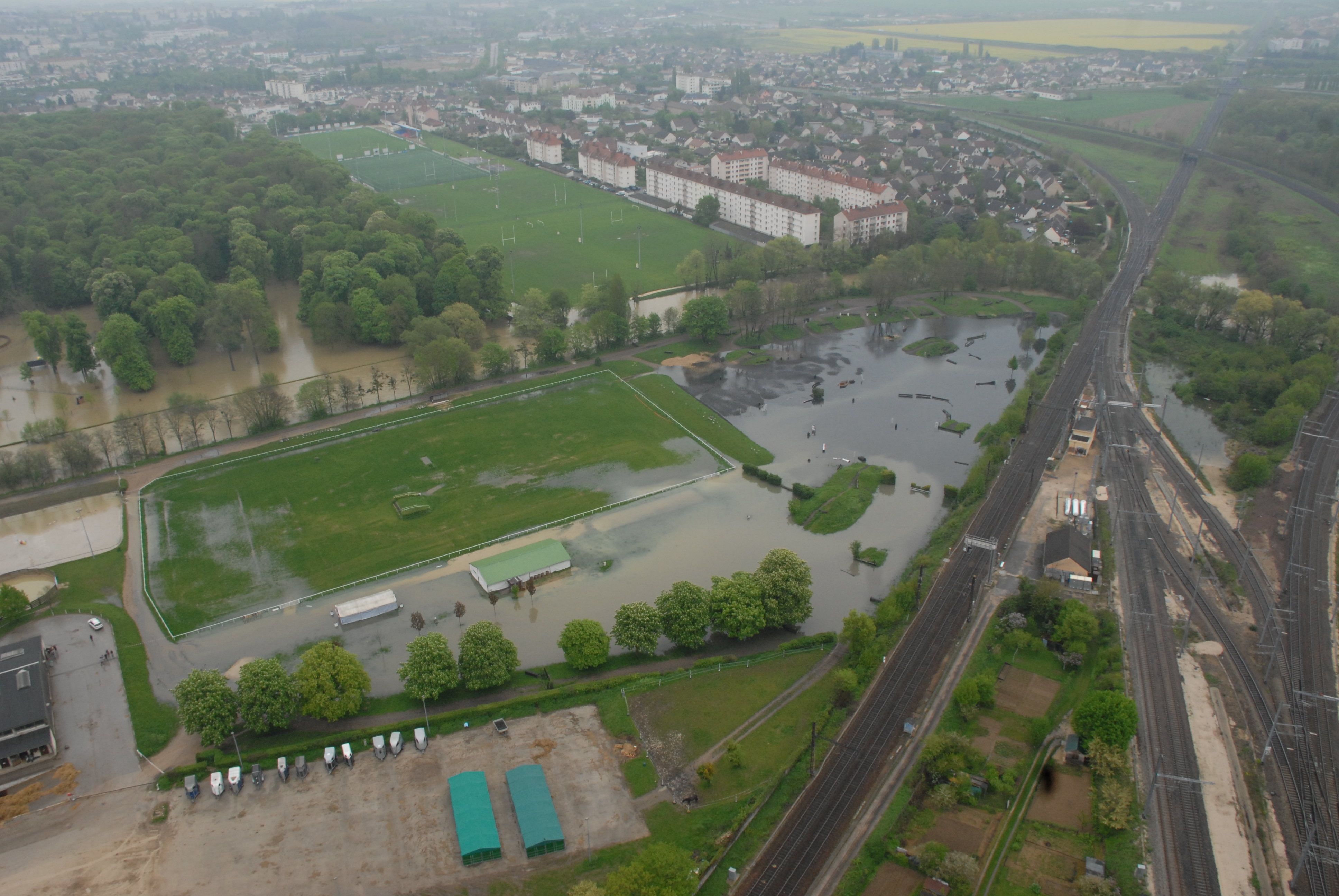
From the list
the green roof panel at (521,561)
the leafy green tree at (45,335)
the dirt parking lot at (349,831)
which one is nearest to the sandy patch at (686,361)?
the green roof panel at (521,561)

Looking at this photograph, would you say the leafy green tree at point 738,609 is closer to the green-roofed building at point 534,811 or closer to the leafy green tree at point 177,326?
the green-roofed building at point 534,811

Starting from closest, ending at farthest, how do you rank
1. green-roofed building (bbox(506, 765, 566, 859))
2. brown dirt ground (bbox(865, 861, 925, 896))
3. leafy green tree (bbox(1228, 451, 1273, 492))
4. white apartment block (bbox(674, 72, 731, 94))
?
brown dirt ground (bbox(865, 861, 925, 896)) → green-roofed building (bbox(506, 765, 566, 859)) → leafy green tree (bbox(1228, 451, 1273, 492)) → white apartment block (bbox(674, 72, 731, 94))

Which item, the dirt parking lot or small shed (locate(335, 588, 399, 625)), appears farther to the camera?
small shed (locate(335, 588, 399, 625))

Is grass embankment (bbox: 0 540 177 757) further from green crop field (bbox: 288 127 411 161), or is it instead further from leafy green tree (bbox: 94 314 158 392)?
green crop field (bbox: 288 127 411 161)

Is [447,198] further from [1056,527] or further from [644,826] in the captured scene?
[644,826]

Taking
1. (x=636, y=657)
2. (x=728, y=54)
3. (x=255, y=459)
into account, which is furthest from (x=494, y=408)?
(x=728, y=54)

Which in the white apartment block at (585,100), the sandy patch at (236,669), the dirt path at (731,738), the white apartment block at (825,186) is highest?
the white apartment block at (585,100)

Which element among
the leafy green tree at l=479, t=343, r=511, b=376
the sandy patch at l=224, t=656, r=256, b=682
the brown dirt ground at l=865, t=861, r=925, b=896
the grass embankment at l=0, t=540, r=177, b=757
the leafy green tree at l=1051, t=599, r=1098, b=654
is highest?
the leafy green tree at l=479, t=343, r=511, b=376

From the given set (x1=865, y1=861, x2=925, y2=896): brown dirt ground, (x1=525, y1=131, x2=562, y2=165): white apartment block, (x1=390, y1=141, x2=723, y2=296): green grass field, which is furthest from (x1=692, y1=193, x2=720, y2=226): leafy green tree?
(x1=865, y1=861, x2=925, y2=896): brown dirt ground
